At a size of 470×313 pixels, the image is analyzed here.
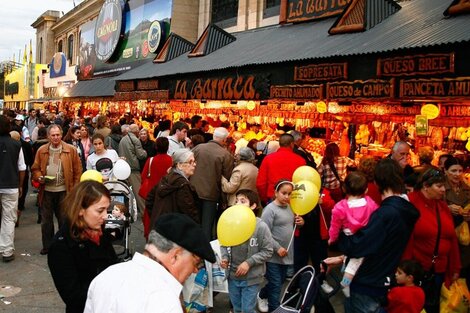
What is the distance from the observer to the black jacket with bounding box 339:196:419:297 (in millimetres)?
3848

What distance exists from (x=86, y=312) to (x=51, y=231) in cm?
564

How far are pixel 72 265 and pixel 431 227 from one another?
330cm

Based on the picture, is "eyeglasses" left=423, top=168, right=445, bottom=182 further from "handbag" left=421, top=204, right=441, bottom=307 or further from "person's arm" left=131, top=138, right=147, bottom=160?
"person's arm" left=131, top=138, right=147, bottom=160

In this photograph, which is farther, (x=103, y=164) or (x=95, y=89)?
(x=95, y=89)

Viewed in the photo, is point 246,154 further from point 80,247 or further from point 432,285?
point 80,247

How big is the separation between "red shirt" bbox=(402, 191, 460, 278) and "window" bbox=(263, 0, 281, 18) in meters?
13.7

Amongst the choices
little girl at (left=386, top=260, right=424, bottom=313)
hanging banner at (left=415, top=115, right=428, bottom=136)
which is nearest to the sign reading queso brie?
hanging banner at (left=415, top=115, right=428, bottom=136)

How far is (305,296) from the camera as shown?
13.9 ft

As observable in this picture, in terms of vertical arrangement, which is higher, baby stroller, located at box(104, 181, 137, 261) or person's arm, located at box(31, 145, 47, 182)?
person's arm, located at box(31, 145, 47, 182)

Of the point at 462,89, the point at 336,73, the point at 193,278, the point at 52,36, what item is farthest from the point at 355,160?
the point at 52,36

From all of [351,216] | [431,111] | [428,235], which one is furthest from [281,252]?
[431,111]

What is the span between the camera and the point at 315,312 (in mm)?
4750

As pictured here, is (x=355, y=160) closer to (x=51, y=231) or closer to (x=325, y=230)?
(x=325, y=230)

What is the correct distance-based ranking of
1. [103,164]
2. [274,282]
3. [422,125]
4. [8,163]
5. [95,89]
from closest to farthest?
[274,282] < [8,163] < [103,164] < [422,125] < [95,89]
